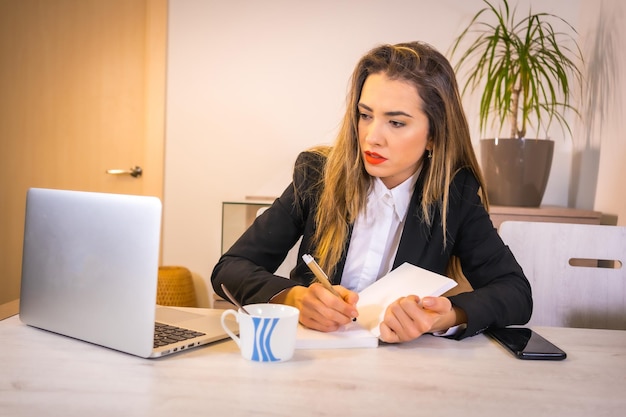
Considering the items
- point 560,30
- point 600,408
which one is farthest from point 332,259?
point 560,30

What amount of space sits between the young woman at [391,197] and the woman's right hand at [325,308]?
278mm

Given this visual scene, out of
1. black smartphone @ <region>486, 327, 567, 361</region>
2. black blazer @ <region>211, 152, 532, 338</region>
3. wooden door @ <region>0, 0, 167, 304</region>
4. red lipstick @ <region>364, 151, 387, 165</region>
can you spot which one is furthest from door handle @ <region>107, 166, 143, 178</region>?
black smartphone @ <region>486, 327, 567, 361</region>

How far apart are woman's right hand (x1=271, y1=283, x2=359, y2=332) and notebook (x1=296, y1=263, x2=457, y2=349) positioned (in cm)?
1

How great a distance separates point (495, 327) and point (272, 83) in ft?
7.81

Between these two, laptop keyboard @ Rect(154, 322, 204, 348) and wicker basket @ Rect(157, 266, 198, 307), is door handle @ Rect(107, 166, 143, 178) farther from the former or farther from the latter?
laptop keyboard @ Rect(154, 322, 204, 348)

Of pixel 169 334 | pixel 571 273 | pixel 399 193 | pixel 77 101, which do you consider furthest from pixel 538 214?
pixel 77 101

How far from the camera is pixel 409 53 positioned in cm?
151

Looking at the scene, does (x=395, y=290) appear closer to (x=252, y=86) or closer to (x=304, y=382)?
(x=304, y=382)

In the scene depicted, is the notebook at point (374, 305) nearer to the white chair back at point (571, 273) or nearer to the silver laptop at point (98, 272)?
the silver laptop at point (98, 272)

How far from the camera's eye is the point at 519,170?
2.70m

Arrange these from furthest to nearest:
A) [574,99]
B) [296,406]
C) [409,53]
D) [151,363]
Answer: [574,99]
[409,53]
[151,363]
[296,406]

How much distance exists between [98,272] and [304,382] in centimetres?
36

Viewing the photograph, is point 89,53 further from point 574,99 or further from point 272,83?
point 574,99

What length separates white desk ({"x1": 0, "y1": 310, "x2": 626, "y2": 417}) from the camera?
0.78 meters
